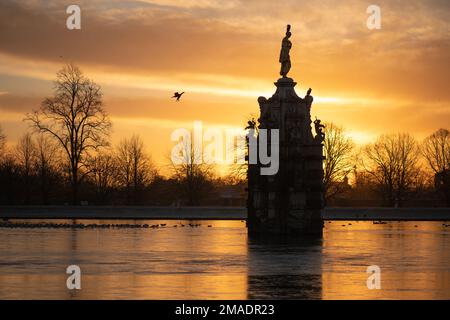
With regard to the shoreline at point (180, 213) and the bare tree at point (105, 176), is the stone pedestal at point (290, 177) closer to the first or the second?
the shoreline at point (180, 213)

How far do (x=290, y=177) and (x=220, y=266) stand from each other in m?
18.7

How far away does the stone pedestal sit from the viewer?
50062mm

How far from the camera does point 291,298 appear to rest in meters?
23.5

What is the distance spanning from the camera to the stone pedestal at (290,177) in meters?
50.1

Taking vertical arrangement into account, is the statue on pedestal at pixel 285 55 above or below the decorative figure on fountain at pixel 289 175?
above

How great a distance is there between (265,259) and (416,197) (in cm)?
10396

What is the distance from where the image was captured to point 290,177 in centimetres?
5003

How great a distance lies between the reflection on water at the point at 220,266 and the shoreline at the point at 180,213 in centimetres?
3132

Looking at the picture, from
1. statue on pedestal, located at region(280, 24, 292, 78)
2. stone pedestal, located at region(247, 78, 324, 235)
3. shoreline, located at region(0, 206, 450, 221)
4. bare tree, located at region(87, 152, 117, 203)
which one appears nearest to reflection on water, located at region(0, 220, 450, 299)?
stone pedestal, located at region(247, 78, 324, 235)

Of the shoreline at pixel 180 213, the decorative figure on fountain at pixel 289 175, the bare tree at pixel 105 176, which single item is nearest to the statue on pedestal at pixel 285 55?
the decorative figure on fountain at pixel 289 175

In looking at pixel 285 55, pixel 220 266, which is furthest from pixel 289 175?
pixel 220 266

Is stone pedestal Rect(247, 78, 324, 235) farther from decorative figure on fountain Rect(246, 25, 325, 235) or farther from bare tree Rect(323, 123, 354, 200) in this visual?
bare tree Rect(323, 123, 354, 200)
